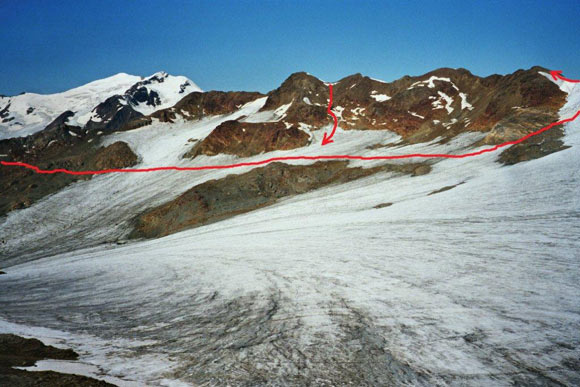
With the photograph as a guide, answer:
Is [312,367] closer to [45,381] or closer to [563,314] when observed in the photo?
[45,381]

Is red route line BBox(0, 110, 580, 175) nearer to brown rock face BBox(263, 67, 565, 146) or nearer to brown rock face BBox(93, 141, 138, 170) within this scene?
brown rock face BBox(93, 141, 138, 170)

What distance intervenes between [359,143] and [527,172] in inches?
1624

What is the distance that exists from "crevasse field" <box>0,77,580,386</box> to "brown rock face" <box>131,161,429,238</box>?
21090mm

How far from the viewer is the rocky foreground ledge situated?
405 centimetres

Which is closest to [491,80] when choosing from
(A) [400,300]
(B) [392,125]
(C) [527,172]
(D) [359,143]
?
(B) [392,125]

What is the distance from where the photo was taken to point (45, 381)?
4.07 meters

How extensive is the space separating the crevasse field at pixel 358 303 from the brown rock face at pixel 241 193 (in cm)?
2109

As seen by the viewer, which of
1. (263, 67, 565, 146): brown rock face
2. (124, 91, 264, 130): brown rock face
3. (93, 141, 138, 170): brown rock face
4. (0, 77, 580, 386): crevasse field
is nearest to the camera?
(0, 77, 580, 386): crevasse field

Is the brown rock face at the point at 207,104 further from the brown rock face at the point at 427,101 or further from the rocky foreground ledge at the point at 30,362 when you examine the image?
the rocky foreground ledge at the point at 30,362

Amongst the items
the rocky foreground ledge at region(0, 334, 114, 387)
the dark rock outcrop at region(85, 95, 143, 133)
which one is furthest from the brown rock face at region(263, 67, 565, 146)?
the dark rock outcrop at region(85, 95, 143, 133)

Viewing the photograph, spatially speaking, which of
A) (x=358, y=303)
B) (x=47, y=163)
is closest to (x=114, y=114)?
(x=47, y=163)

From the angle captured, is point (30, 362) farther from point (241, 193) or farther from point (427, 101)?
point (427, 101)

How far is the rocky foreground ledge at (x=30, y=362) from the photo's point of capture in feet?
13.3

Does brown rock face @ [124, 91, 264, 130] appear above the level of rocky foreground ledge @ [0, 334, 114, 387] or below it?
above
